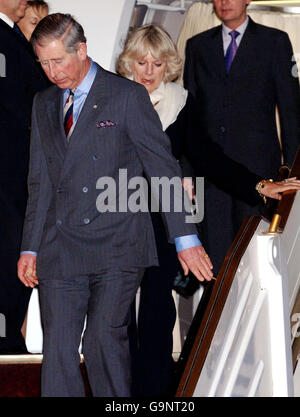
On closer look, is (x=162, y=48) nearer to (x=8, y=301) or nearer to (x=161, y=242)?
(x=161, y=242)

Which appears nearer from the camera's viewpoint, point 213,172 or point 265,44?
→ point 213,172

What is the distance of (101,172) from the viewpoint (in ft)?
11.7

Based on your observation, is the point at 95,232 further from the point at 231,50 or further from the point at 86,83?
the point at 231,50

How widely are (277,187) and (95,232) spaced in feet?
2.19

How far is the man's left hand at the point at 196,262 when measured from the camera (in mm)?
3432

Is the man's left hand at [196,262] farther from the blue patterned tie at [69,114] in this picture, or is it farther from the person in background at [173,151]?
the person in background at [173,151]

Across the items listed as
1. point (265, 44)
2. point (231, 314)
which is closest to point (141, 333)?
point (265, 44)

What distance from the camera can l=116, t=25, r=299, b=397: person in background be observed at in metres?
4.29

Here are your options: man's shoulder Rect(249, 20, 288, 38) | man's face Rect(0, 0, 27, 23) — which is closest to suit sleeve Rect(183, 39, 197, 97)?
man's shoulder Rect(249, 20, 288, 38)

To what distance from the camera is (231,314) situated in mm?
2441

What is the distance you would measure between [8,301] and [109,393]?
1.36 meters

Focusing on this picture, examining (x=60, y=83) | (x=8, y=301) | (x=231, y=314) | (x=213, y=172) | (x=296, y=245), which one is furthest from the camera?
(x=8, y=301)

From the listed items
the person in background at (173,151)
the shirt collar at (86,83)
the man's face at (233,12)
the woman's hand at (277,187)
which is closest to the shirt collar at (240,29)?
the man's face at (233,12)

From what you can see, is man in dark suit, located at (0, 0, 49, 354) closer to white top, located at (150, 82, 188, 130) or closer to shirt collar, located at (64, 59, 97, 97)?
white top, located at (150, 82, 188, 130)
